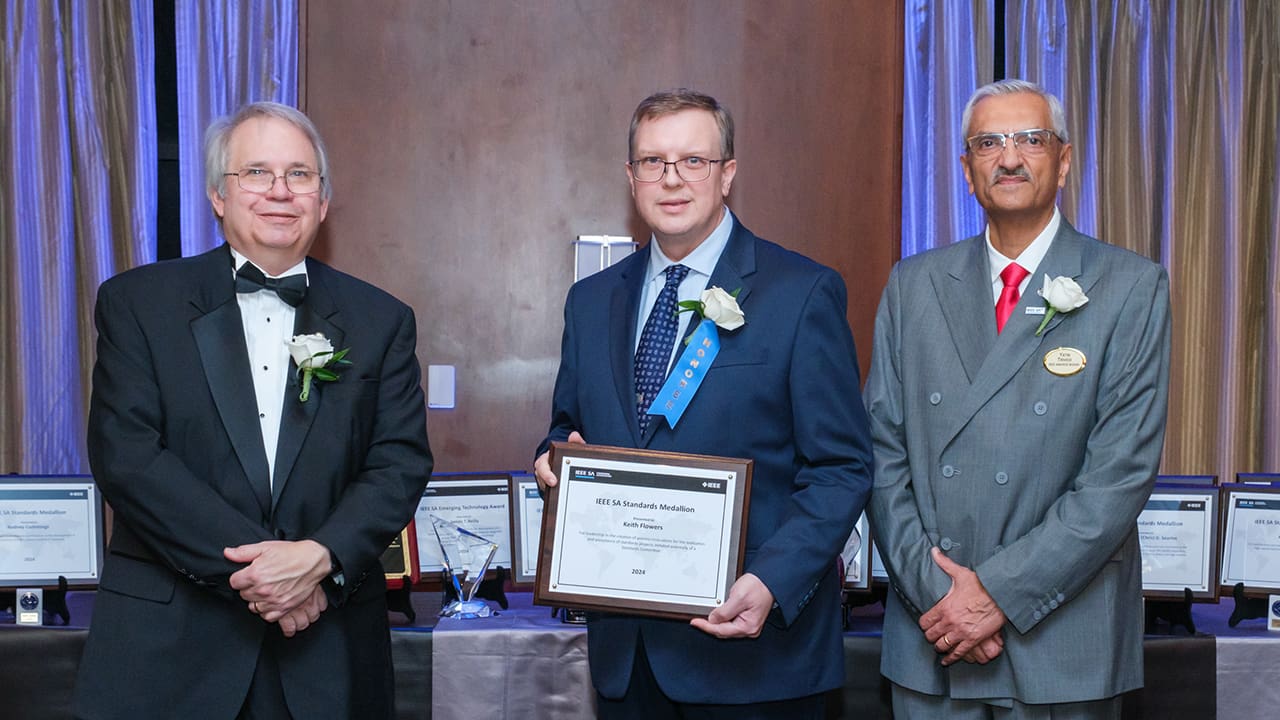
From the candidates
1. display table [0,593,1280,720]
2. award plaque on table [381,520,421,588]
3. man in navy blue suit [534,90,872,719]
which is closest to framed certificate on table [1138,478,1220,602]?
display table [0,593,1280,720]

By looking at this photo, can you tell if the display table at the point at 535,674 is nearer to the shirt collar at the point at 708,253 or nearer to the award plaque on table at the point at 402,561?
the award plaque on table at the point at 402,561

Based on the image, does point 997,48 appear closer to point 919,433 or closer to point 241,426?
point 919,433

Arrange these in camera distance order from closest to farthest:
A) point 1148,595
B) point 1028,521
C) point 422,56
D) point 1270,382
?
1. point 1028,521
2. point 1148,595
3. point 422,56
4. point 1270,382

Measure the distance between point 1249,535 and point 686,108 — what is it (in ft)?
6.86

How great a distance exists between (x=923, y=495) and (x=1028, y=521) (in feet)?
0.66

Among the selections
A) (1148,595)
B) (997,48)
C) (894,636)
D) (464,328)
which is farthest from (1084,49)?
(894,636)

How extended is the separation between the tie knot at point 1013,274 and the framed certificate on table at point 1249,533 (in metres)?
1.30

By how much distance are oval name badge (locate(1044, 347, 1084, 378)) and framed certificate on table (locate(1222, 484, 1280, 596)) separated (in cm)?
128

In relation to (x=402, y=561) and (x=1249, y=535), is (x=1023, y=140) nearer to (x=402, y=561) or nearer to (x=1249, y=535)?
(x=1249, y=535)

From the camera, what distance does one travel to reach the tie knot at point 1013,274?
2234mm

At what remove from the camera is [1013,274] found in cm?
224

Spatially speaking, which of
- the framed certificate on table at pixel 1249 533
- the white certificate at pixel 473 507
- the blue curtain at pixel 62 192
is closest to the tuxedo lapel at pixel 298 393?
the white certificate at pixel 473 507

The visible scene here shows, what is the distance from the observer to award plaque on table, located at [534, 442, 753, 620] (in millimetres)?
1906

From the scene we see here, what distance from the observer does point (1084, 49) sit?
433 cm
